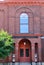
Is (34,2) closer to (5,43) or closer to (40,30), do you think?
(40,30)

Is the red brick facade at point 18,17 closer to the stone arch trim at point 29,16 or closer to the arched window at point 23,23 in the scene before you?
the stone arch trim at point 29,16

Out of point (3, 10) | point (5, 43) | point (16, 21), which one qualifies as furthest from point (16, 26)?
point (5, 43)

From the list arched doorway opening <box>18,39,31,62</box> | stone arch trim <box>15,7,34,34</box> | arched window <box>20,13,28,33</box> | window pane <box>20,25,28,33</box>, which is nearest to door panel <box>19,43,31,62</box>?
arched doorway opening <box>18,39,31,62</box>

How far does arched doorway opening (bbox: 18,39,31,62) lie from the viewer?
129 ft

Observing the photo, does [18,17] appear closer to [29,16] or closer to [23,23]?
[23,23]

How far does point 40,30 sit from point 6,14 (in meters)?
6.05

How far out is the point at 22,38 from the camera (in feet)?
125

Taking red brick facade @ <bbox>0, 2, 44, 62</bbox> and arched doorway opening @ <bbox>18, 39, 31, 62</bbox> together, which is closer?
red brick facade @ <bbox>0, 2, 44, 62</bbox>

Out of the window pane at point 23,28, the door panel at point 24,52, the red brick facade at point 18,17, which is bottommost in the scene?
the door panel at point 24,52

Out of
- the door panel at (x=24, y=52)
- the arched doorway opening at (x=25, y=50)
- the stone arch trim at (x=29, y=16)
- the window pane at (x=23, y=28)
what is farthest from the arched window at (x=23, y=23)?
the door panel at (x=24, y=52)

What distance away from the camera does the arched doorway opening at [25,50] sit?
39188 mm

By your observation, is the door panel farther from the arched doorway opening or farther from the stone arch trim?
the stone arch trim

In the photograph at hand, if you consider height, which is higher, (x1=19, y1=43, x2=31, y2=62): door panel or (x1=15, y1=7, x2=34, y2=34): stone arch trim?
(x1=15, y1=7, x2=34, y2=34): stone arch trim

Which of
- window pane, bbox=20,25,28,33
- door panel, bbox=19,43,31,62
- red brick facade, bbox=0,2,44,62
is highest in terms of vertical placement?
red brick facade, bbox=0,2,44,62
